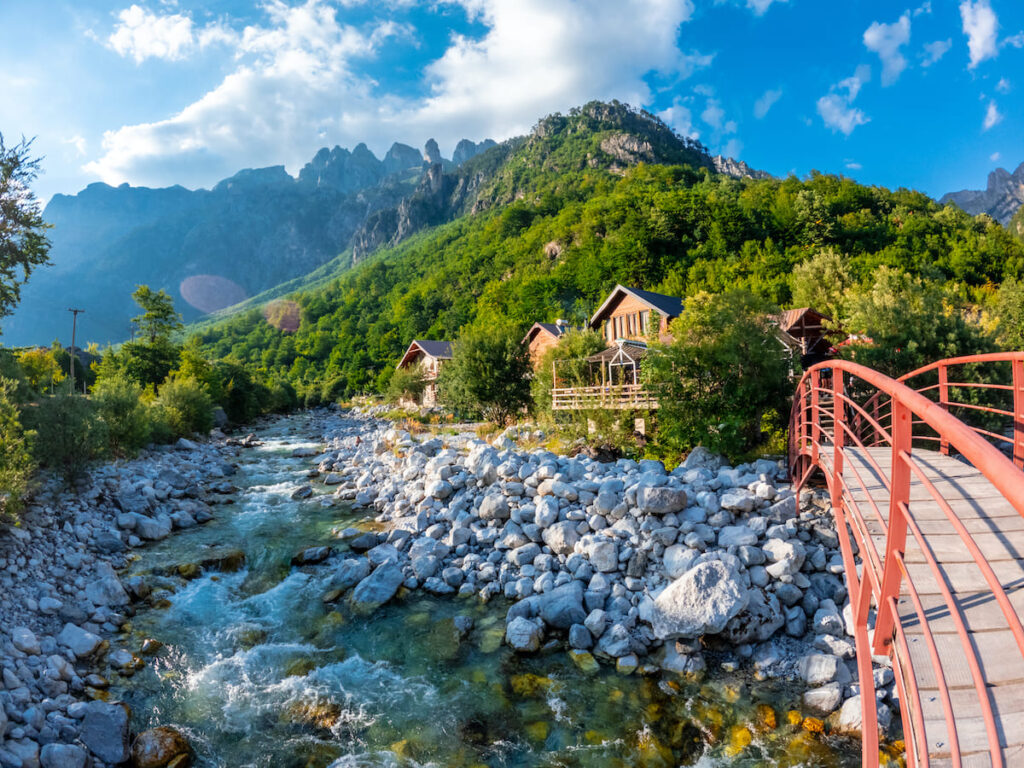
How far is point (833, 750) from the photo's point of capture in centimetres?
543

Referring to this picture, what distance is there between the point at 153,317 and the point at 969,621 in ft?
153

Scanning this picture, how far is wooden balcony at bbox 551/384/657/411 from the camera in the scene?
15.2 meters

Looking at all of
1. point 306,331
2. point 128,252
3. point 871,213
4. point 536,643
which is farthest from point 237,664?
point 128,252

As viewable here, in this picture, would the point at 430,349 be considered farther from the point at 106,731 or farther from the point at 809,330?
the point at 106,731

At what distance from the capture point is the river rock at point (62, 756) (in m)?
4.93

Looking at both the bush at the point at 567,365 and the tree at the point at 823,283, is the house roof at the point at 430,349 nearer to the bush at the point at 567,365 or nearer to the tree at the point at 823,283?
the bush at the point at 567,365

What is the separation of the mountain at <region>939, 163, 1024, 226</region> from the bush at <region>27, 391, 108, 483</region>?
204m

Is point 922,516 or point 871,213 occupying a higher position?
point 871,213

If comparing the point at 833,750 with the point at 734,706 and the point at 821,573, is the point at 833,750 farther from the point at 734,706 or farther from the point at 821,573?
the point at 821,573

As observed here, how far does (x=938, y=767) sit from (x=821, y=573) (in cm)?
605

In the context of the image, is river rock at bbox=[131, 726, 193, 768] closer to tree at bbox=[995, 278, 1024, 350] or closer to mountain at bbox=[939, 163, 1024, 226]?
tree at bbox=[995, 278, 1024, 350]

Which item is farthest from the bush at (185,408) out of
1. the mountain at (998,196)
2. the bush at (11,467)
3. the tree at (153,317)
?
the mountain at (998,196)

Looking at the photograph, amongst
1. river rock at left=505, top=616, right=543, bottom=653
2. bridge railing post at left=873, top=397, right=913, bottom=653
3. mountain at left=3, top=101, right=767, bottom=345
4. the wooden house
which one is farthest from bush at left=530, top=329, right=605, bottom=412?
mountain at left=3, top=101, right=767, bottom=345

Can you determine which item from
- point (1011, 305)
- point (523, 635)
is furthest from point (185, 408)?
point (1011, 305)
